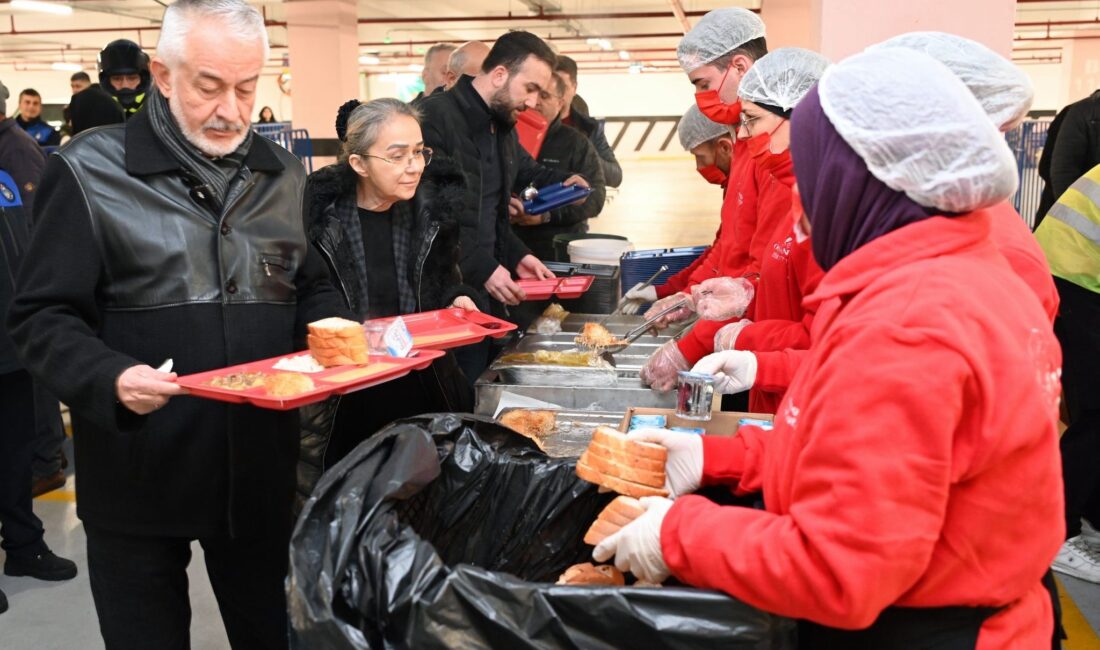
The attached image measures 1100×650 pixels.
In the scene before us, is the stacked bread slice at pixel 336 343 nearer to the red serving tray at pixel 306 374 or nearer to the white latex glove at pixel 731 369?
the red serving tray at pixel 306 374

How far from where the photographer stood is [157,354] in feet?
6.64

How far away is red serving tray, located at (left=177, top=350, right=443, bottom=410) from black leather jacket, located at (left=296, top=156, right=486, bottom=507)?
2.12 feet

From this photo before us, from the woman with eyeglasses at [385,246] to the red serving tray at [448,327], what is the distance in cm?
12

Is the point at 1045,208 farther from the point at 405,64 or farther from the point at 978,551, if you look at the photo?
the point at 405,64

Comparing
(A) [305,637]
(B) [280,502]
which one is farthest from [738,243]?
(A) [305,637]

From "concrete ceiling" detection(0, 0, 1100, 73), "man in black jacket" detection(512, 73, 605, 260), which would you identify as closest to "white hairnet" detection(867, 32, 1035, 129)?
"man in black jacket" detection(512, 73, 605, 260)

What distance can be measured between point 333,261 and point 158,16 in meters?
A: 18.8

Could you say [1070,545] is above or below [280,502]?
below

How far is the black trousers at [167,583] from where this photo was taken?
205cm

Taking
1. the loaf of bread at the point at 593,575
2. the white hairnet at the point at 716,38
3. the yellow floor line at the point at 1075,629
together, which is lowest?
the yellow floor line at the point at 1075,629

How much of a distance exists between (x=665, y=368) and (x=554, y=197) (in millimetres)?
2213

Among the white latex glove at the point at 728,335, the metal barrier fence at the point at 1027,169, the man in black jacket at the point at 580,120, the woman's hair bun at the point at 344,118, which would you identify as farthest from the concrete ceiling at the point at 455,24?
the white latex glove at the point at 728,335

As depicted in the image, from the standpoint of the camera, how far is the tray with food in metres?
1.80

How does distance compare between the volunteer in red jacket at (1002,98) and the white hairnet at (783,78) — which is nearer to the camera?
the volunteer in red jacket at (1002,98)
